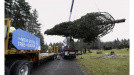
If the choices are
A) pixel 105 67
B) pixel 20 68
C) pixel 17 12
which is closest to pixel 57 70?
pixel 20 68

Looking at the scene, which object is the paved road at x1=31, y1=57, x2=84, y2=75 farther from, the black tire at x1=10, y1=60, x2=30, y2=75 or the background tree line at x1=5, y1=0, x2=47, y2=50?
the background tree line at x1=5, y1=0, x2=47, y2=50

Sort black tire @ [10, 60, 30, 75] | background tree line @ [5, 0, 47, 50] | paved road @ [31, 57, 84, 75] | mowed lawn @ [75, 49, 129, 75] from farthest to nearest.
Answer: background tree line @ [5, 0, 47, 50] < mowed lawn @ [75, 49, 129, 75] < paved road @ [31, 57, 84, 75] < black tire @ [10, 60, 30, 75]

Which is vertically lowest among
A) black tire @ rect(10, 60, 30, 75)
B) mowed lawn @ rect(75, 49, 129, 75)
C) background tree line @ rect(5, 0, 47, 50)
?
mowed lawn @ rect(75, 49, 129, 75)

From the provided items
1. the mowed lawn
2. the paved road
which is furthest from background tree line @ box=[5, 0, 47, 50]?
the mowed lawn

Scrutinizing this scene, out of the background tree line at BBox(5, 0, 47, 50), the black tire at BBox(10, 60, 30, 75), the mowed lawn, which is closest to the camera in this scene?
the black tire at BBox(10, 60, 30, 75)

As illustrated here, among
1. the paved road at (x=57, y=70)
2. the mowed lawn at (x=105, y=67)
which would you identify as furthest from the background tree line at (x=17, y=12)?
the mowed lawn at (x=105, y=67)

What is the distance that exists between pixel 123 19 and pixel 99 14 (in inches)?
68.8

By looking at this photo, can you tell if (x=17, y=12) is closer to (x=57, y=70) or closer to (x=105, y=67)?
(x=57, y=70)

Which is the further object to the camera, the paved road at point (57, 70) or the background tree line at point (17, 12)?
the background tree line at point (17, 12)

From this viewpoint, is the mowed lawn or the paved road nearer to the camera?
the paved road

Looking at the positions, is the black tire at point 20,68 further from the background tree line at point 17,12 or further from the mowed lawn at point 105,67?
the background tree line at point 17,12

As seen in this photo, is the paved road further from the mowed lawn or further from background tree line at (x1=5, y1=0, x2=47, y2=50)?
background tree line at (x1=5, y1=0, x2=47, y2=50)

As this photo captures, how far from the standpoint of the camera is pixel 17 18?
71.3 feet

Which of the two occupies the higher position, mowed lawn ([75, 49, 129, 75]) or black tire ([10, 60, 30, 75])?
black tire ([10, 60, 30, 75])
